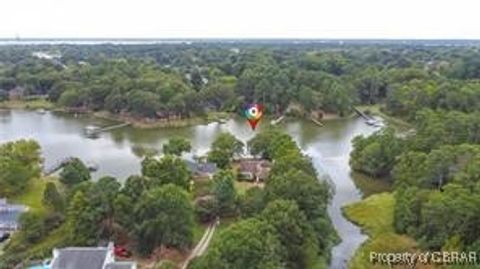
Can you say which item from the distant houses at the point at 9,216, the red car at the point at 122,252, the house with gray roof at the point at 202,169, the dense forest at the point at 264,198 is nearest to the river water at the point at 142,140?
the dense forest at the point at 264,198

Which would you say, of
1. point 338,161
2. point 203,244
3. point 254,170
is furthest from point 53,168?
point 338,161

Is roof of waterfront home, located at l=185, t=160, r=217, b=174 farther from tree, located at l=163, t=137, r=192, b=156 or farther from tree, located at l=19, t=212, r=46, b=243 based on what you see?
tree, located at l=19, t=212, r=46, b=243

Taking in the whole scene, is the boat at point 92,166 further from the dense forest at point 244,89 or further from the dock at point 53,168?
the dense forest at point 244,89

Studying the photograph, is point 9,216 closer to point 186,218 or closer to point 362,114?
point 186,218

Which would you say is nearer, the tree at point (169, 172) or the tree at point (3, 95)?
the tree at point (169, 172)

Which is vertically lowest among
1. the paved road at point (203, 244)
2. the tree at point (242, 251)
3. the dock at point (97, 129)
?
the dock at point (97, 129)

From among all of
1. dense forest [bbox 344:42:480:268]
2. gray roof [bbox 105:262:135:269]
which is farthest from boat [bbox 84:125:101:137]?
gray roof [bbox 105:262:135:269]
